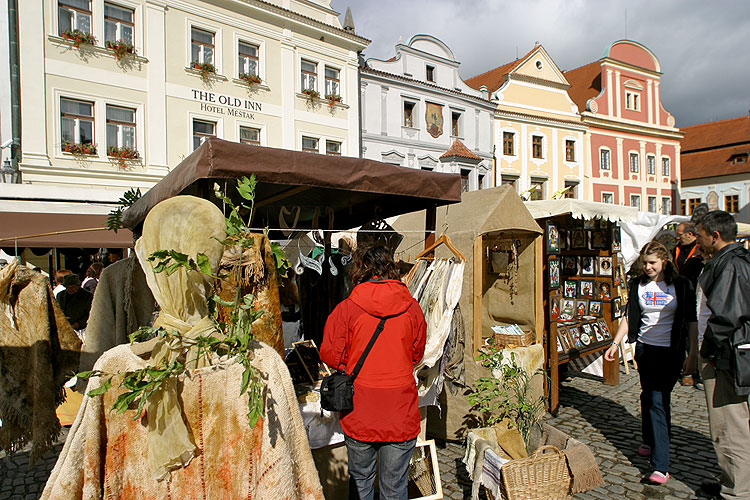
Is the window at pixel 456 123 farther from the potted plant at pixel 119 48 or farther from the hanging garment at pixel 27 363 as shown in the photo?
the hanging garment at pixel 27 363

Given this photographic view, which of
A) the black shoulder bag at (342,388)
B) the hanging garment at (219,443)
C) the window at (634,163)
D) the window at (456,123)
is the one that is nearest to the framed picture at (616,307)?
the black shoulder bag at (342,388)

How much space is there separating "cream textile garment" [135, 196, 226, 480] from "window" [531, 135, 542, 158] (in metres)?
22.6

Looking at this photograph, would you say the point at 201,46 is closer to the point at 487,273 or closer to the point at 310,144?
the point at 310,144

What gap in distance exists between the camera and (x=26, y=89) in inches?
420

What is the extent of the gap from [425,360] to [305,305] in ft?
6.08

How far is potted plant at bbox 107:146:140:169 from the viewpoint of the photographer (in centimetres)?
1180

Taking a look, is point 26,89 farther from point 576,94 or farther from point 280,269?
point 576,94

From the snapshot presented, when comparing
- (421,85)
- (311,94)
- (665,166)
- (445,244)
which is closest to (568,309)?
(445,244)

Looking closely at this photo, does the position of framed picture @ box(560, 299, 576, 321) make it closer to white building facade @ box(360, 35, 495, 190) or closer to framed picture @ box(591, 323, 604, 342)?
framed picture @ box(591, 323, 604, 342)

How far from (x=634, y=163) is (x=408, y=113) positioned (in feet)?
50.2

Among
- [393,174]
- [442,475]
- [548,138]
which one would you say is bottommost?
[442,475]

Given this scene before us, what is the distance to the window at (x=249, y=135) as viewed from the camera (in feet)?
46.2

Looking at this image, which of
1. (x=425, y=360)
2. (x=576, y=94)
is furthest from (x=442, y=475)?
(x=576, y=94)

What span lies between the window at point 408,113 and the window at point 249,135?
6.41m
